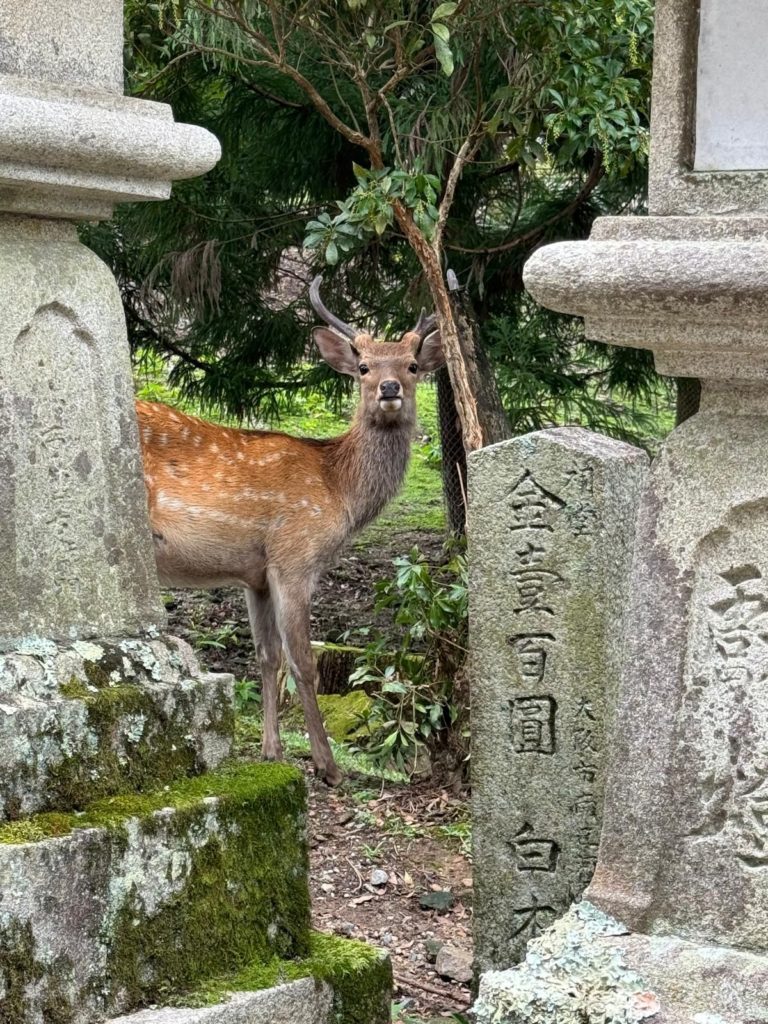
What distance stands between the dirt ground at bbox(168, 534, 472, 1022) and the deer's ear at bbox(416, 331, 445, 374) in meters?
1.70

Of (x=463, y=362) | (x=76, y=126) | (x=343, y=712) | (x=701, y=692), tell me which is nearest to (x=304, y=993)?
(x=701, y=692)

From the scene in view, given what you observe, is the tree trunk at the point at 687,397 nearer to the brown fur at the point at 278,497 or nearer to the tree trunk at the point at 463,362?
the tree trunk at the point at 463,362

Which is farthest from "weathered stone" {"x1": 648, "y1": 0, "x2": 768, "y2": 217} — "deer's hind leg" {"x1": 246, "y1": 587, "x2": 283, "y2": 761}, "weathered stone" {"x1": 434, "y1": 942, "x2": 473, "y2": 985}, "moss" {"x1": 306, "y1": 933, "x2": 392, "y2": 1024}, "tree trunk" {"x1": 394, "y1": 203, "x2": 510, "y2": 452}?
"deer's hind leg" {"x1": 246, "y1": 587, "x2": 283, "y2": 761}

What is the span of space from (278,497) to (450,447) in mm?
1562

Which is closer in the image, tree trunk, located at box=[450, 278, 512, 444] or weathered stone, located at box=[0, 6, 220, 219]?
weathered stone, located at box=[0, 6, 220, 219]

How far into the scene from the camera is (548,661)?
436cm

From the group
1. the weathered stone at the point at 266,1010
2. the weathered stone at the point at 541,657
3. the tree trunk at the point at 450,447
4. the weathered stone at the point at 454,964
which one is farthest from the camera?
the tree trunk at the point at 450,447

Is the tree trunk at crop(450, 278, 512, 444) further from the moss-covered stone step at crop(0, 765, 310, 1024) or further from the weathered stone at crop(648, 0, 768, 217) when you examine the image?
the weathered stone at crop(648, 0, 768, 217)

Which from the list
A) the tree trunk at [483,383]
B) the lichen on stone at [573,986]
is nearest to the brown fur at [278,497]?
the tree trunk at [483,383]

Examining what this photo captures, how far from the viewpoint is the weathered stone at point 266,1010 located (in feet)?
11.4

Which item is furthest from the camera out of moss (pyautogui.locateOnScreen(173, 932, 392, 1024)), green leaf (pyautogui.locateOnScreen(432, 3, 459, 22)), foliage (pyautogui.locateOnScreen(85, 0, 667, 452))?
foliage (pyautogui.locateOnScreen(85, 0, 667, 452))

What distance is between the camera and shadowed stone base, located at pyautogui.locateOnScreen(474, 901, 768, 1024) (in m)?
2.70

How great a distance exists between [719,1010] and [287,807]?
135 cm

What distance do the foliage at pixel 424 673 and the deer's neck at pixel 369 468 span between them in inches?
15.5
